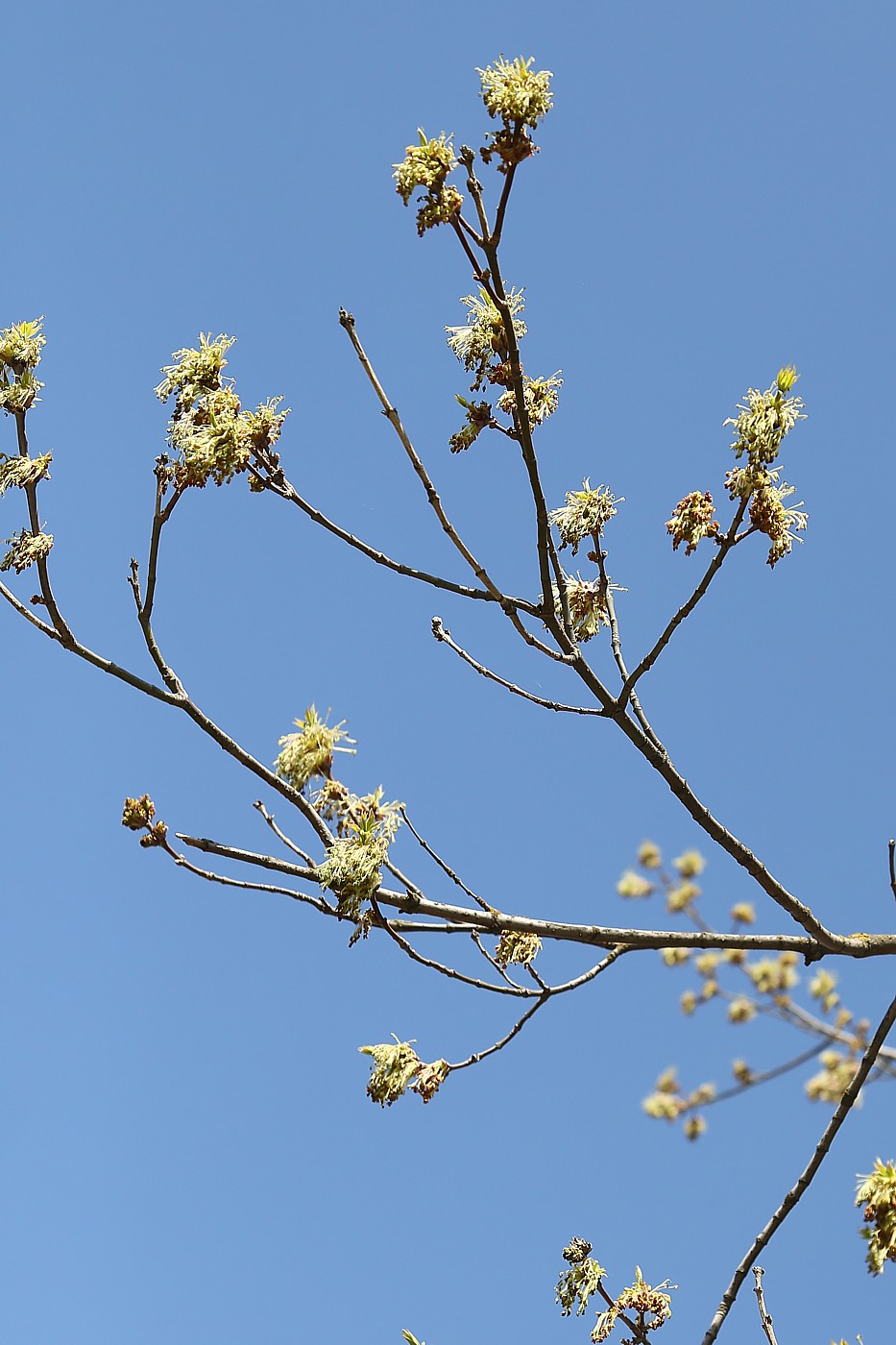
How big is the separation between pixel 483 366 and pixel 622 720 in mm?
1161

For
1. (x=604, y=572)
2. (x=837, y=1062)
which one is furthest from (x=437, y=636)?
(x=837, y=1062)

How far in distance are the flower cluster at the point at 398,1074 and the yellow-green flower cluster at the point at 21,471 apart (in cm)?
205

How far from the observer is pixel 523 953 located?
4.40m

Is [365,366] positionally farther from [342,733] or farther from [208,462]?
[342,733]

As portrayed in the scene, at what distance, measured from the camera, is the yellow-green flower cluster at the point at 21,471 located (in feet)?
12.1

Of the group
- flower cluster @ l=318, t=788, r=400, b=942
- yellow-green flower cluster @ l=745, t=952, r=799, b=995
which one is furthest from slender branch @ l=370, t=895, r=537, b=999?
yellow-green flower cluster @ l=745, t=952, r=799, b=995

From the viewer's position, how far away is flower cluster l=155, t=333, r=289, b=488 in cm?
348

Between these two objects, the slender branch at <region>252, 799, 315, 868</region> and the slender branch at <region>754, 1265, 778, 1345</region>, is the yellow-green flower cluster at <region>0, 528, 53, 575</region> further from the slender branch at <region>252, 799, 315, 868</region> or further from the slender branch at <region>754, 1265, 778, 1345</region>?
the slender branch at <region>754, 1265, 778, 1345</region>

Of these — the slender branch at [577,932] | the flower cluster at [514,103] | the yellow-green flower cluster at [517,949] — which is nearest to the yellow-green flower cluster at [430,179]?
the flower cluster at [514,103]

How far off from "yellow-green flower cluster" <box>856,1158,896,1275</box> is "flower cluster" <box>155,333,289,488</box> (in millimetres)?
2586

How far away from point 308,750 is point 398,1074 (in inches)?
40.5

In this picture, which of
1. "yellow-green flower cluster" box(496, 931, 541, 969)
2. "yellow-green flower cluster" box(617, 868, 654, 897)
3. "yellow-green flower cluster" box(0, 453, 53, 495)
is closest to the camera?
"yellow-green flower cluster" box(0, 453, 53, 495)

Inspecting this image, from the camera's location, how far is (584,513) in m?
3.69

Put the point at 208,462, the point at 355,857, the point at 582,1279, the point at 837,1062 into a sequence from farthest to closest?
the point at 837,1062 < the point at 582,1279 < the point at 208,462 < the point at 355,857
